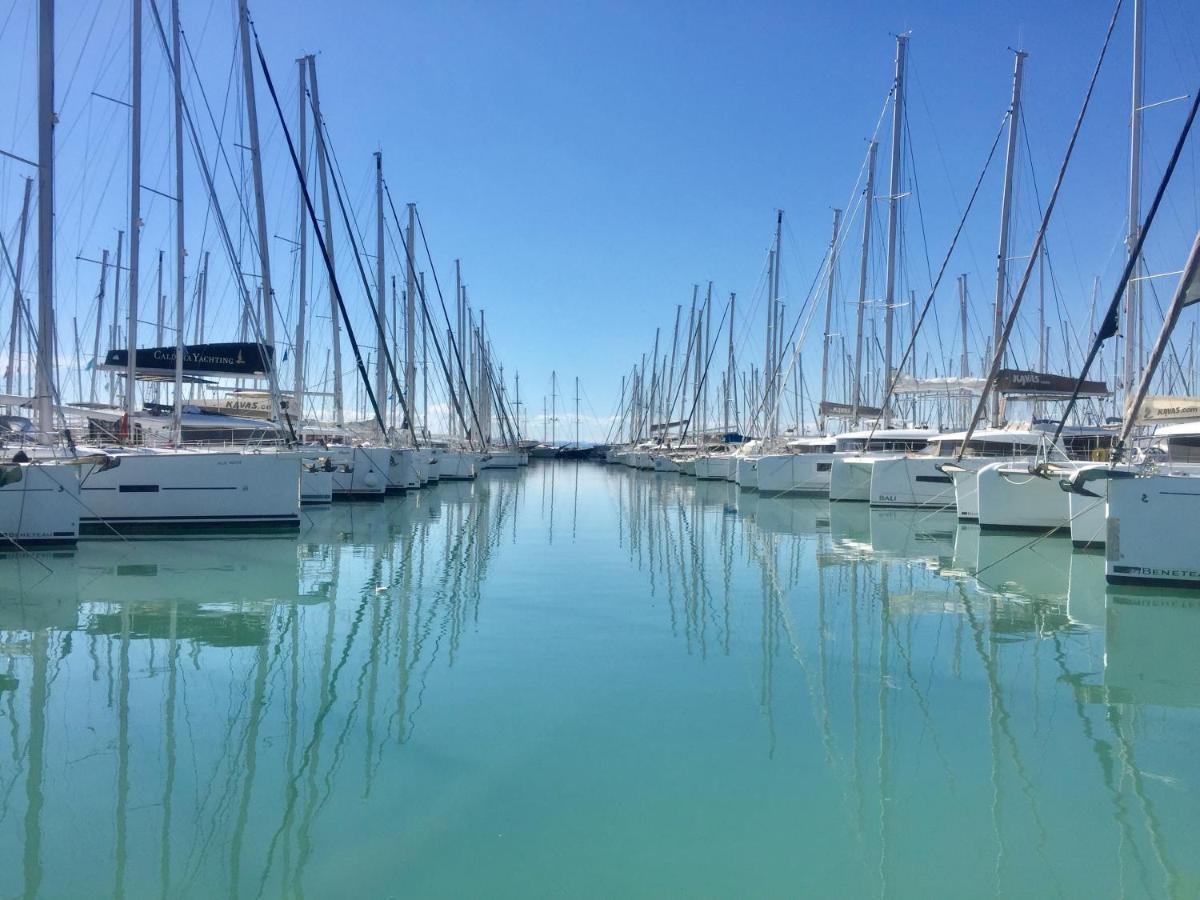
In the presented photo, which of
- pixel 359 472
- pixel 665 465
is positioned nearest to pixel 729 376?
pixel 665 465

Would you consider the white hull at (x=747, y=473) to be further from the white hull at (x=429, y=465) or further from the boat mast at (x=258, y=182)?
the boat mast at (x=258, y=182)

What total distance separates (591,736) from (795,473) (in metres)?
30.0

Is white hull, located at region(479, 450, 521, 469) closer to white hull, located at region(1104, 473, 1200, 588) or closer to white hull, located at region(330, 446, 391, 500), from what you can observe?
white hull, located at region(330, 446, 391, 500)

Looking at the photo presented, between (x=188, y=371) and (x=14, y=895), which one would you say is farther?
(x=188, y=371)

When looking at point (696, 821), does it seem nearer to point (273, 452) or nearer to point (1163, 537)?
point (1163, 537)

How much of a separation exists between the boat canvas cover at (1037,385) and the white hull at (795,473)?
973 cm

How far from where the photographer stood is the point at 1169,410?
19406 millimetres

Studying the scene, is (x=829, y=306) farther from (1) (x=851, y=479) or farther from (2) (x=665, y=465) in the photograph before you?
(2) (x=665, y=465)

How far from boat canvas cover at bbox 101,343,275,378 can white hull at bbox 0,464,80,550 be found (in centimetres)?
737

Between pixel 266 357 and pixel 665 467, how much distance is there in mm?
43717

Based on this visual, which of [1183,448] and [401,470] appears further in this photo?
[401,470]

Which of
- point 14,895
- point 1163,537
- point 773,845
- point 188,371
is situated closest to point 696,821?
point 773,845

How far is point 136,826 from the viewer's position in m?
5.63

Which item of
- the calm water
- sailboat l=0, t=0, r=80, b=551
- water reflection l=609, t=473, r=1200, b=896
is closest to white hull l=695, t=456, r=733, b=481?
water reflection l=609, t=473, r=1200, b=896
